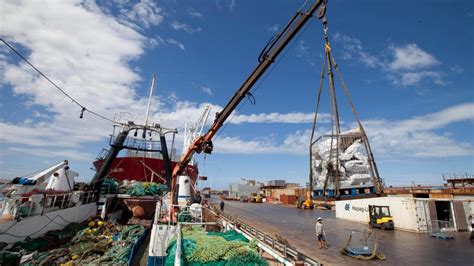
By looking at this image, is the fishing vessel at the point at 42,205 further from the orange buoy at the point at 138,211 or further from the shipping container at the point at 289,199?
the shipping container at the point at 289,199

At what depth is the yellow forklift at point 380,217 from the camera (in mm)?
18266

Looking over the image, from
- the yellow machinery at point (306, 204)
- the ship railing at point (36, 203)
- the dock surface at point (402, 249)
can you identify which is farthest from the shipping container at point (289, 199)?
the ship railing at point (36, 203)

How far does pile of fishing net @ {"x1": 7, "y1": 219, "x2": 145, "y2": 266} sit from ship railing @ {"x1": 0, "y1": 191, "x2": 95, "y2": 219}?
2.08 meters

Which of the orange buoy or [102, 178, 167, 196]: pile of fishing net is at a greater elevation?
[102, 178, 167, 196]: pile of fishing net

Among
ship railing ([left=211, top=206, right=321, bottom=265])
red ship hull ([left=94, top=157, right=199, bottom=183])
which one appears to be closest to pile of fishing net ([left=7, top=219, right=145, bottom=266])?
ship railing ([left=211, top=206, right=321, bottom=265])

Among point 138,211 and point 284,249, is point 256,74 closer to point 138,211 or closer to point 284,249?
point 284,249

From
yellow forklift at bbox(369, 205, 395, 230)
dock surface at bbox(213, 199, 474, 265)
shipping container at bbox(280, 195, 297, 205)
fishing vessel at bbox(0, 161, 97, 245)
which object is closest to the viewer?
dock surface at bbox(213, 199, 474, 265)

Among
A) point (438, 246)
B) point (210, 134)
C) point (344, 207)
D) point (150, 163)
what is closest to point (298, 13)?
point (210, 134)

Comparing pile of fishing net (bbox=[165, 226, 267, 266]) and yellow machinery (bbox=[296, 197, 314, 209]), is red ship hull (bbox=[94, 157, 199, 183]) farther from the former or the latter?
pile of fishing net (bbox=[165, 226, 267, 266])

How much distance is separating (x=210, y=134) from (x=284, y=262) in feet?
38.5

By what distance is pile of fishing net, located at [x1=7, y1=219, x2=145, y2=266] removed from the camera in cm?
1155

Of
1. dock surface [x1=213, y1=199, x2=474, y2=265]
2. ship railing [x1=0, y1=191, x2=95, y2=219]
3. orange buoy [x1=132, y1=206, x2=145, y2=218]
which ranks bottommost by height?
dock surface [x1=213, y1=199, x2=474, y2=265]

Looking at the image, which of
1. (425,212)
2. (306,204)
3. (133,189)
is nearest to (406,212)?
(425,212)

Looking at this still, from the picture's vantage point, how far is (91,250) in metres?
13.0
